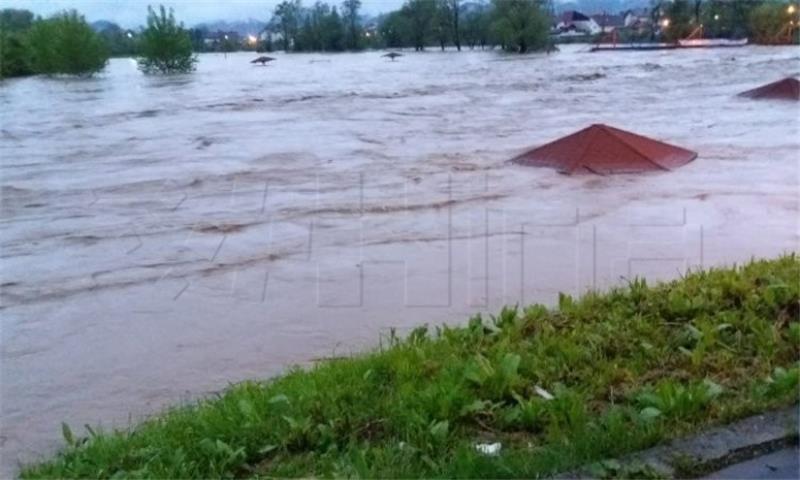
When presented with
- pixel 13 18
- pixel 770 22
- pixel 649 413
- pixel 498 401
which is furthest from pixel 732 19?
pixel 649 413

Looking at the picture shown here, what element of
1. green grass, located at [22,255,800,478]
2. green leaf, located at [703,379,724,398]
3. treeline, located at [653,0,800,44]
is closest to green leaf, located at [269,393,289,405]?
green grass, located at [22,255,800,478]

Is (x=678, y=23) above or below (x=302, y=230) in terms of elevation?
above

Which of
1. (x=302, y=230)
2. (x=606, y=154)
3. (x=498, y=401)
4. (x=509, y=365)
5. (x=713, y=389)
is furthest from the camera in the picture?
(x=606, y=154)

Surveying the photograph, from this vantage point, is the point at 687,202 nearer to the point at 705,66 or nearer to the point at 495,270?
the point at 495,270

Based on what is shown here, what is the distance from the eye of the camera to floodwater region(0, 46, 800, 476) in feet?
19.7

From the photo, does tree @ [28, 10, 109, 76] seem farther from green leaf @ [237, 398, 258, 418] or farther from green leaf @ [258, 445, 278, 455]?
green leaf @ [258, 445, 278, 455]

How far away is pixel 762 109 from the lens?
68.9 feet

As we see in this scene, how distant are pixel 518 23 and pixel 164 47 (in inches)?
838

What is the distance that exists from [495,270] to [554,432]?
449cm

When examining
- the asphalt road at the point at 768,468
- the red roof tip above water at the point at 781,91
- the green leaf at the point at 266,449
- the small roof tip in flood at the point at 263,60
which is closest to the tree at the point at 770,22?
the small roof tip in flood at the point at 263,60

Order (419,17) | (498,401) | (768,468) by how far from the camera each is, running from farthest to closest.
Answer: (419,17)
(498,401)
(768,468)

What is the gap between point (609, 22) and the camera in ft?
155

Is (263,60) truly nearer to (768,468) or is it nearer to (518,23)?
(518,23)

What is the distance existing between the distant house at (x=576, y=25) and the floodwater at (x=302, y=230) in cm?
2040
